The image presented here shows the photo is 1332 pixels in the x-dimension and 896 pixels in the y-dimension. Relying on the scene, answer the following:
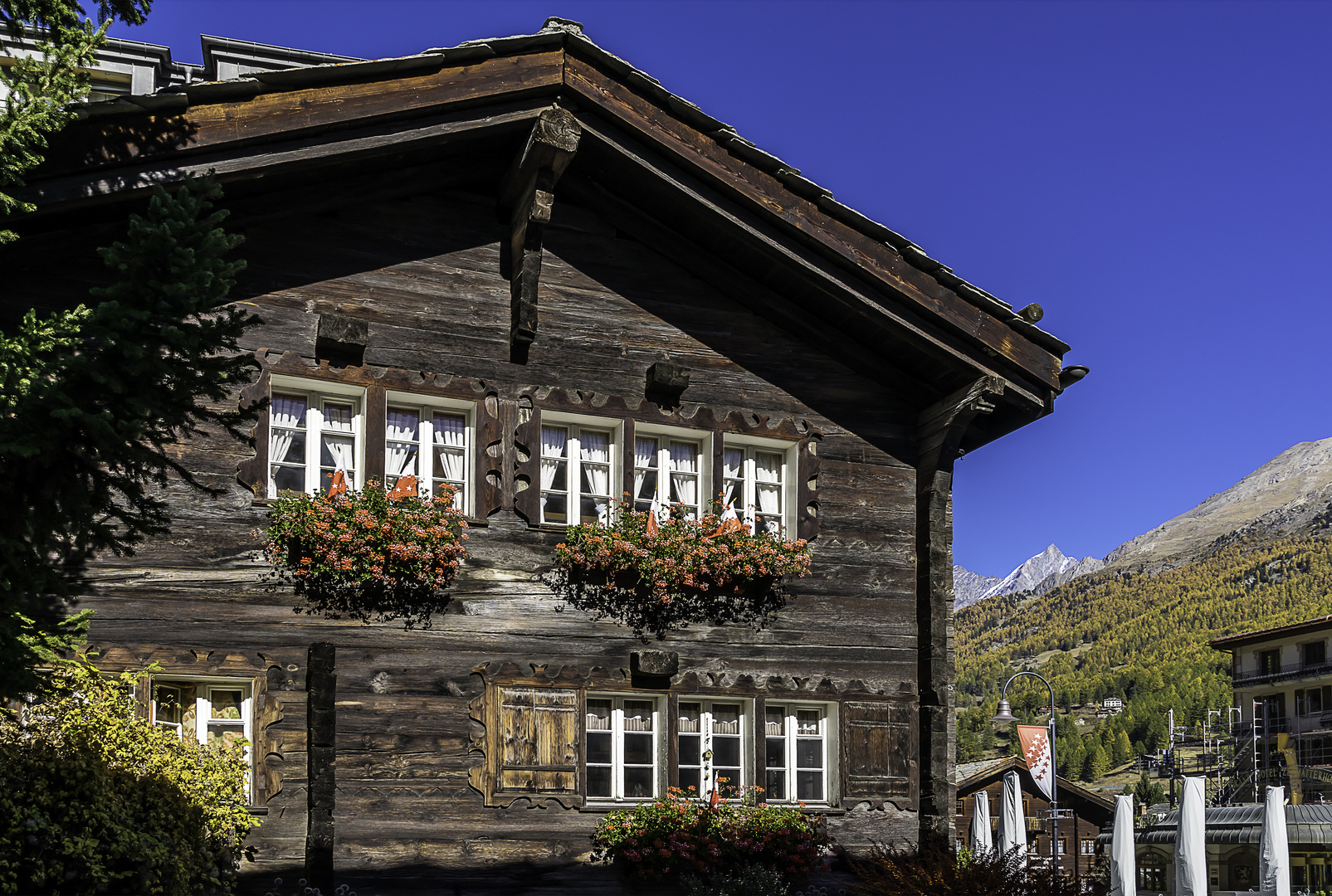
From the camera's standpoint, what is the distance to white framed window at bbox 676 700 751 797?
13375 millimetres

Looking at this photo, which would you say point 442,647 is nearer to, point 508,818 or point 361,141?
point 508,818

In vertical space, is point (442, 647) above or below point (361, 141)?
below

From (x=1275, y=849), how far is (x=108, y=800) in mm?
19184

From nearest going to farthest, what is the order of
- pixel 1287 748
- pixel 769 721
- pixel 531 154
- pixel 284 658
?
pixel 284 658, pixel 531 154, pixel 769 721, pixel 1287 748

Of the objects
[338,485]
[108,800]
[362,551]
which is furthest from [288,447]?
[108,800]

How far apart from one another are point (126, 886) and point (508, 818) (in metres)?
3.78

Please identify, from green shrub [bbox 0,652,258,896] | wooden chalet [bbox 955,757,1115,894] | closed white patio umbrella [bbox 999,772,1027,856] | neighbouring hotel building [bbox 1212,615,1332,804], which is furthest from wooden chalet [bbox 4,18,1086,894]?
neighbouring hotel building [bbox 1212,615,1332,804]

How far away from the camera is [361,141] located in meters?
11.8

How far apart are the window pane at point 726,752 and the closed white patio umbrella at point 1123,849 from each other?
13.3m

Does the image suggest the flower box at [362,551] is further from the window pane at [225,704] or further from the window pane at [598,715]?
the window pane at [598,715]

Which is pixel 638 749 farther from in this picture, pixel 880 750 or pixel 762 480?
pixel 762 480

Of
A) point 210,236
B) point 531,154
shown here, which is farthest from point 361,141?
point 210,236

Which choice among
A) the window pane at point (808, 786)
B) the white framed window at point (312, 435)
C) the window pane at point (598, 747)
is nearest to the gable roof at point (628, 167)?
the white framed window at point (312, 435)

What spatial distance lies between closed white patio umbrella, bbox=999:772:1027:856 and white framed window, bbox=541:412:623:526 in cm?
1230
